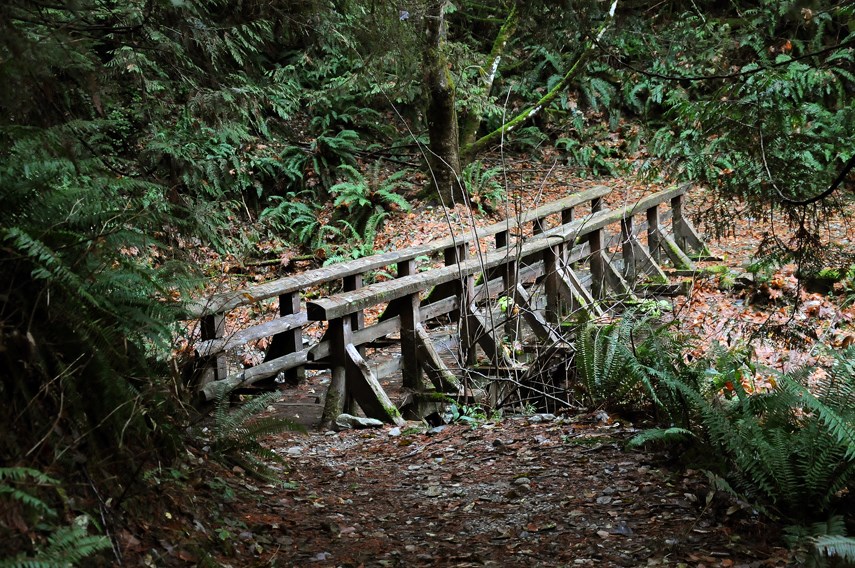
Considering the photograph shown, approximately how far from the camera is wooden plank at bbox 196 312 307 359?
6.35 m

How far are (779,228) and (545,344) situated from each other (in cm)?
725

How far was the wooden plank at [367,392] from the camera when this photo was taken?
6824 millimetres

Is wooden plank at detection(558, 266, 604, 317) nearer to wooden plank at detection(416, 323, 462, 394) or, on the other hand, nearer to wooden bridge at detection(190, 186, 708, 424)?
wooden bridge at detection(190, 186, 708, 424)

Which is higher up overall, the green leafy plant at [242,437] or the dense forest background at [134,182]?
the dense forest background at [134,182]

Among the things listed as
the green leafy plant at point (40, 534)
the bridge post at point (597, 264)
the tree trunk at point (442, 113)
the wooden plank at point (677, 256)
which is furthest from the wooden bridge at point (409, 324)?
the tree trunk at point (442, 113)

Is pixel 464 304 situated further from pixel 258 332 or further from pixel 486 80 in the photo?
pixel 486 80

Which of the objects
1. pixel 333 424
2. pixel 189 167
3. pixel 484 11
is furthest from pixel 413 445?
pixel 484 11

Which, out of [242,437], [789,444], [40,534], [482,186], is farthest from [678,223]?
[40,534]

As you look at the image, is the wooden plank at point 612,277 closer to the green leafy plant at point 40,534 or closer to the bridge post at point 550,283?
the bridge post at point 550,283

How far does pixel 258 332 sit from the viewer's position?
22.7 ft

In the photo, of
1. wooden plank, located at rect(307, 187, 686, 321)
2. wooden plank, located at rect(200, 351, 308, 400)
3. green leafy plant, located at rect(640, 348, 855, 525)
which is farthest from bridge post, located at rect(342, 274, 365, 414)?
green leafy plant, located at rect(640, 348, 855, 525)

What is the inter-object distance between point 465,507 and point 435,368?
3021mm

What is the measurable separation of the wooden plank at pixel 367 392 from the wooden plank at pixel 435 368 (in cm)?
66

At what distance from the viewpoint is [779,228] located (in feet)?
41.3
